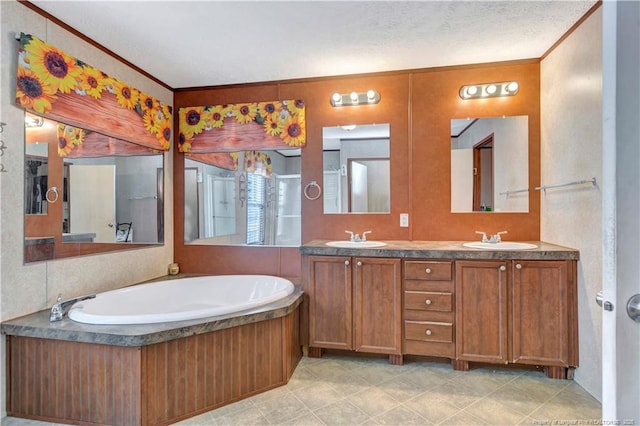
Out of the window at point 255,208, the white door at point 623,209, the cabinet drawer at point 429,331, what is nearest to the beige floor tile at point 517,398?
the cabinet drawer at point 429,331

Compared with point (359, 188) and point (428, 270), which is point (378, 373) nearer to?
point (428, 270)

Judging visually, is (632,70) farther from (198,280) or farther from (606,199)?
(198,280)

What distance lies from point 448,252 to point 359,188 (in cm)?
102

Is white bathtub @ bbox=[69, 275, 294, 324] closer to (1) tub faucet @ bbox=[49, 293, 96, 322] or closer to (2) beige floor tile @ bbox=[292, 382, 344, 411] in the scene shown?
(1) tub faucet @ bbox=[49, 293, 96, 322]

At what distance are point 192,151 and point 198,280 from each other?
1.33m

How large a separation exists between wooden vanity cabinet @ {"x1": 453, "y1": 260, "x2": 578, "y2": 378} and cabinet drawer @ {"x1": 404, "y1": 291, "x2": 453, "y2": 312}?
72mm

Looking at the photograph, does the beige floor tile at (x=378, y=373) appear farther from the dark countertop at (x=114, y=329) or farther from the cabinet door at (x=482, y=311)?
the dark countertop at (x=114, y=329)

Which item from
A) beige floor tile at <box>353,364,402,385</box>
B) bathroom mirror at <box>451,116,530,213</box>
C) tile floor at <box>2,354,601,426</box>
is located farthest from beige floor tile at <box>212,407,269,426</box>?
bathroom mirror at <box>451,116,530,213</box>

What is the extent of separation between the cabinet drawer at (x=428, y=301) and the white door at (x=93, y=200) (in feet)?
8.10

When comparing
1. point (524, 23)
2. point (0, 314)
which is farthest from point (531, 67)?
point (0, 314)

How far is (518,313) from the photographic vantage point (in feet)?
7.20

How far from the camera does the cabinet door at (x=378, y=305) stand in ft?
7.75

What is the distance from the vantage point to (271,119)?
3094 mm

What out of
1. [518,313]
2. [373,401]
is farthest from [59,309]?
[518,313]
